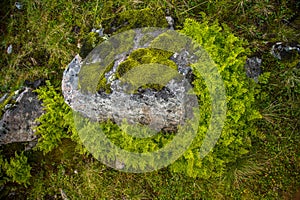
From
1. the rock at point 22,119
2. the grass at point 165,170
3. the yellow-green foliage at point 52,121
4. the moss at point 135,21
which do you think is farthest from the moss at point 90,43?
the rock at point 22,119

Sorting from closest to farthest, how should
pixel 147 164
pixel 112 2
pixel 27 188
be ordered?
pixel 147 164
pixel 112 2
pixel 27 188

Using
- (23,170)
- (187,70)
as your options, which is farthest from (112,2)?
(23,170)

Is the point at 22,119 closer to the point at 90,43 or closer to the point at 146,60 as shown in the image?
the point at 90,43

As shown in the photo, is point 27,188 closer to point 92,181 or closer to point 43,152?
point 43,152

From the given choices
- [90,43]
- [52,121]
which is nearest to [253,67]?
[90,43]

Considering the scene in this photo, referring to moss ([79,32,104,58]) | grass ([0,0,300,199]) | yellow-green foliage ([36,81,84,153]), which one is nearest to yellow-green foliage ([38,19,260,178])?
grass ([0,0,300,199])
